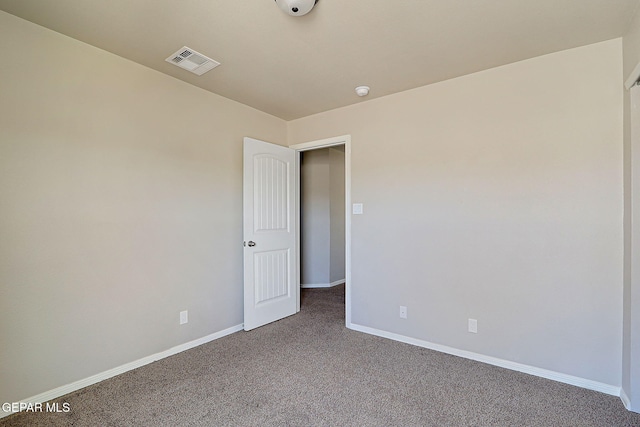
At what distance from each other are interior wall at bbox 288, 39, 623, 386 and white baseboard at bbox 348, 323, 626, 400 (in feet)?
0.12

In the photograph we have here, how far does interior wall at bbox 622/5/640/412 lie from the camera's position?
180 centimetres

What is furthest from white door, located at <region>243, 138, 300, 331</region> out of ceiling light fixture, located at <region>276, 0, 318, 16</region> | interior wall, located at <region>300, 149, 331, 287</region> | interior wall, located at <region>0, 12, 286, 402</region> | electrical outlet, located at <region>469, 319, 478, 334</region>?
electrical outlet, located at <region>469, 319, 478, 334</region>

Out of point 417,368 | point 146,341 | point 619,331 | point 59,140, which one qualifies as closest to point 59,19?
point 59,140

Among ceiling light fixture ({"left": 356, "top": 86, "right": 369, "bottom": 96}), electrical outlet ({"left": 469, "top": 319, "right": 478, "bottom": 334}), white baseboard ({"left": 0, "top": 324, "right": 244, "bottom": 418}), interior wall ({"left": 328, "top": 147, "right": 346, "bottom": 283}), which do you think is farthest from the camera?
interior wall ({"left": 328, "top": 147, "right": 346, "bottom": 283})

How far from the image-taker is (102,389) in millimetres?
2104

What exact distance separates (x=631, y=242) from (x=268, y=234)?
299cm

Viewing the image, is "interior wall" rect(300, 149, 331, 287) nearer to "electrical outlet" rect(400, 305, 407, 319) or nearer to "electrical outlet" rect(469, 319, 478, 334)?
"electrical outlet" rect(400, 305, 407, 319)

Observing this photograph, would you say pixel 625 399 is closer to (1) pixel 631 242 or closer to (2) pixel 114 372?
(1) pixel 631 242

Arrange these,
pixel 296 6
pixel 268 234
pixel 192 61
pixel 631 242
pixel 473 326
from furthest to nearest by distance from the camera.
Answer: pixel 268 234 < pixel 473 326 < pixel 192 61 < pixel 631 242 < pixel 296 6

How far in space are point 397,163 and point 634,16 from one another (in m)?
1.78

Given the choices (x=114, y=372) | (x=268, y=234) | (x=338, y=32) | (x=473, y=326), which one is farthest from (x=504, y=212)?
(x=114, y=372)

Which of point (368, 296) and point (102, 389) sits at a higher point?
point (368, 296)

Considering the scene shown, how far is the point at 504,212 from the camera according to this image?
2422mm

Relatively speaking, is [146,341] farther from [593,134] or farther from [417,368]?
[593,134]
